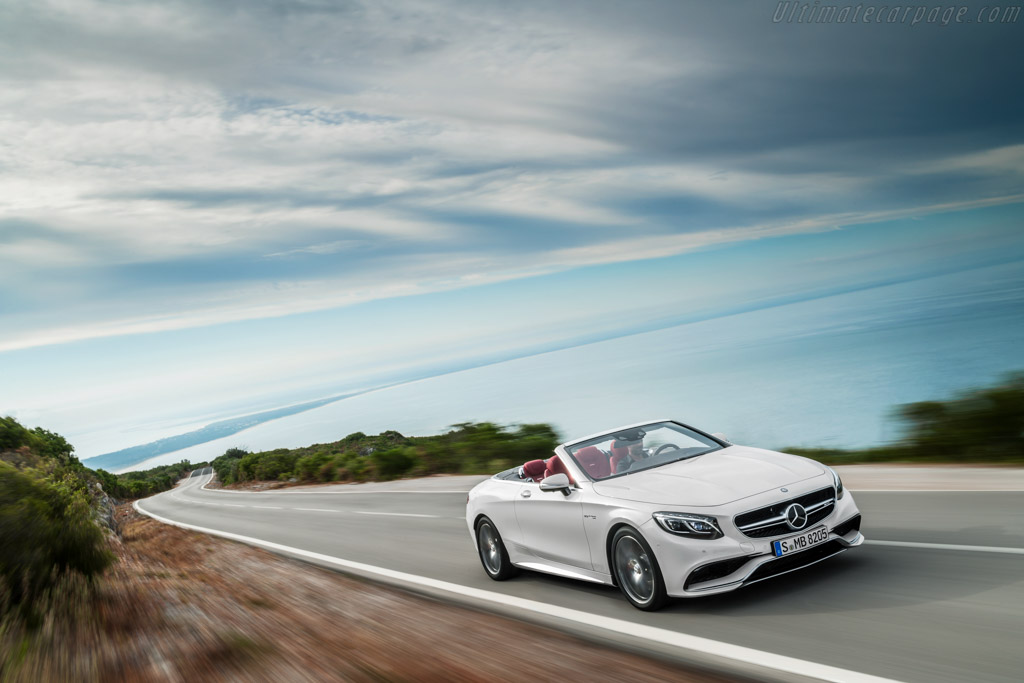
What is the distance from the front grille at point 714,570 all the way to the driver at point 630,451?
133 centimetres

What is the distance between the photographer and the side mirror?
6355mm

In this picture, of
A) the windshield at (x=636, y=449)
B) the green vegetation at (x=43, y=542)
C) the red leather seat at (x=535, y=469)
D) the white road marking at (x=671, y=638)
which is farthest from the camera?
the red leather seat at (x=535, y=469)

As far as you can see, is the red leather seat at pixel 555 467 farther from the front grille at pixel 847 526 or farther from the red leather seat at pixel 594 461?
the front grille at pixel 847 526

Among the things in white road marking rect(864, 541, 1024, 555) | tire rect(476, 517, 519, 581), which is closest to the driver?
tire rect(476, 517, 519, 581)

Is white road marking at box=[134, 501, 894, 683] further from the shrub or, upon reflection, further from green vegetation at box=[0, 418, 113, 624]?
the shrub

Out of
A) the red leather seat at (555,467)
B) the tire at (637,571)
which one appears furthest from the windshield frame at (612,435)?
the tire at (637,571)

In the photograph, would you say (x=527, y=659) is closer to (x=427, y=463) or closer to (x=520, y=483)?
(x=520, y=483)

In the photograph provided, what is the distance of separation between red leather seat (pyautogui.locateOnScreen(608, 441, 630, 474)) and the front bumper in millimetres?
1213

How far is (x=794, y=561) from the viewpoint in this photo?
530 cm

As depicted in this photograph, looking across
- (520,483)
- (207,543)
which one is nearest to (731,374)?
(207,543)

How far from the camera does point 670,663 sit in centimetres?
476

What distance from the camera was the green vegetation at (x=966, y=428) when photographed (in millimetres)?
10828

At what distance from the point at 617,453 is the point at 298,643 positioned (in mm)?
3014

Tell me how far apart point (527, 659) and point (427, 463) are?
68.7 feet
